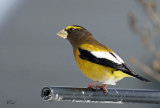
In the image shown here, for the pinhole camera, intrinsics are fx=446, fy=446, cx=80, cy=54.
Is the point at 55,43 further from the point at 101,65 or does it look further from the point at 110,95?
the point at 110,95

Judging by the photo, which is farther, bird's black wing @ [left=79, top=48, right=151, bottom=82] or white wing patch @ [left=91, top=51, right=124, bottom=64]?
white wing patch @ [left=91, top=51, right=124, bottom=64]

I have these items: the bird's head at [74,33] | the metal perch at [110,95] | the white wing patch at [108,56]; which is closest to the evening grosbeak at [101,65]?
the white wing patch at [108,56]

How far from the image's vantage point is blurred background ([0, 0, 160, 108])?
276 inches

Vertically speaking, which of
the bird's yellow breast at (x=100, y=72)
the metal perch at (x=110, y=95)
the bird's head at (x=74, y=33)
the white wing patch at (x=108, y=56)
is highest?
the bird's head at (x=74, y=33)

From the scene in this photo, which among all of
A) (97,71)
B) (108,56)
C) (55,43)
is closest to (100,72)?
(97,71)

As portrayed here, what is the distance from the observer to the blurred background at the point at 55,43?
702 cm

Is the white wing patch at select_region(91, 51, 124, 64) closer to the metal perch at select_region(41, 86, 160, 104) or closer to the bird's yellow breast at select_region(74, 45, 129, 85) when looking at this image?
the bird's yellow breast at select_region(74, 45, 129, 85)

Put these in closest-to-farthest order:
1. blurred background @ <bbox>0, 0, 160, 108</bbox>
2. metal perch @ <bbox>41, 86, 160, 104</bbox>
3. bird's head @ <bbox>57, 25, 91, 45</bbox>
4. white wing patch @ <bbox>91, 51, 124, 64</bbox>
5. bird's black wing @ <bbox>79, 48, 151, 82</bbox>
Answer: metal perch @ <bbox>41, 86, 160, 104</bbox>
bird's black wing @ <bbox>79, 48, 151, 82</bbox>
white wing patch @ <bbox>91, 51, 124, 64</bbox>
bird's head @ <bbox>57, 25, 91, 45</bbox>
blurred background @ <bbox>0, 0, 160, 108</bbox>

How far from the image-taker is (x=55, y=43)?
8219 millimetres

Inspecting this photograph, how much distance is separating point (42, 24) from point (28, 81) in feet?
6.31

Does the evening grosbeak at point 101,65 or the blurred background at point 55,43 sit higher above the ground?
the blurred background at point 55,43

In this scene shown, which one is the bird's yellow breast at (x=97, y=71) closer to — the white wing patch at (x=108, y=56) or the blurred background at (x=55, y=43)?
the white wing patch at (x=108, y=56)

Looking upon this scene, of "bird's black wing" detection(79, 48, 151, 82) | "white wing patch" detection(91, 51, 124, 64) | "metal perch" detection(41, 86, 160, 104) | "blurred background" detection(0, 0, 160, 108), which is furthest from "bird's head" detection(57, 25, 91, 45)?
"blurred background" detection(0, 0, 160, 108)

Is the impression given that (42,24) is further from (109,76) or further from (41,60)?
(109,76)
